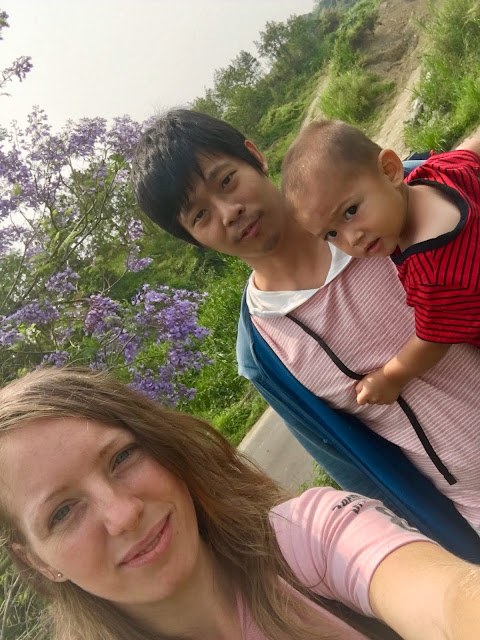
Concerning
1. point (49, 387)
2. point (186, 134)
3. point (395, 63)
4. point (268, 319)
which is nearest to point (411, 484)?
point (268, 319)

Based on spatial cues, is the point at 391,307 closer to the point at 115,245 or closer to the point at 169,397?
the point at 169,397

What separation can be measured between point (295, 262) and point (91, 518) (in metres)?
0.88

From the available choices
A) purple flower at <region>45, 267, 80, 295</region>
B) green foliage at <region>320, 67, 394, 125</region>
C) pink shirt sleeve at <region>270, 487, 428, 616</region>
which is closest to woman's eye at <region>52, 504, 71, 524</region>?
pink shirt sleeve at <region>270, 487, 428, 616</region>

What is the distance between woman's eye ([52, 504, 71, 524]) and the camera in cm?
111

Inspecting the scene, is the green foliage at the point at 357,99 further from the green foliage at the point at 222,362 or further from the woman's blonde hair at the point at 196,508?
the woman's blonde hair at the point at 196,508

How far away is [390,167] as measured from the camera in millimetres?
1356

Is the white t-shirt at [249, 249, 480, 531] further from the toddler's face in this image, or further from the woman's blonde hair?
the woman's blonde hair

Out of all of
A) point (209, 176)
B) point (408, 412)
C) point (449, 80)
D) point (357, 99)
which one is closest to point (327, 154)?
point (209, 176)

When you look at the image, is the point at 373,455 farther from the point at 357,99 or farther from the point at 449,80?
the point at 357,99

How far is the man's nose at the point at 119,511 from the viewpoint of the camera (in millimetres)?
1081

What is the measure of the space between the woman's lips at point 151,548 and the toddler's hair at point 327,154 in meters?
0.89

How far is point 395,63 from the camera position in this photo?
354 inches

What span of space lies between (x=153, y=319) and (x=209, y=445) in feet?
3.17

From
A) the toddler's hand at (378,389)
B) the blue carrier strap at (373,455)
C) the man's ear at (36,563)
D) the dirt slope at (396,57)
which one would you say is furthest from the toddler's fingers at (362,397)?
the dirt slope at (396,57)
